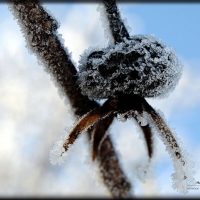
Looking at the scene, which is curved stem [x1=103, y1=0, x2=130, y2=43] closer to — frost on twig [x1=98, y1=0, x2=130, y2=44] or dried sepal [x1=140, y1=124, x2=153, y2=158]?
frost on twig [x1=98, y1=0, x2=130, y2=44]

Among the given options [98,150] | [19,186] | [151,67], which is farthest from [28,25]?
[19,186]

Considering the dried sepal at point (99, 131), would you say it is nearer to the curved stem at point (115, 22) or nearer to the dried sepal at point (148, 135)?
the dried sepal at point (148, 135)

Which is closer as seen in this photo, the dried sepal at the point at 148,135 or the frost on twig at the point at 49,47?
the frost on twig at the point at 49,47

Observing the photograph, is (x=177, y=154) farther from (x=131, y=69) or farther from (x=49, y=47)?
(x=49, y=47)

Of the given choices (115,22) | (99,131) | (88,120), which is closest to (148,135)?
(99,131)

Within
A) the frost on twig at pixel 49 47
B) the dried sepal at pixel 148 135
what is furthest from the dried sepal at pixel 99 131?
the dried sepal at pixel 148 135

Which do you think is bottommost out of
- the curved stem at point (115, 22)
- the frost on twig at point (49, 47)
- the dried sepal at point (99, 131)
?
the dried sepal at point (99, 131)
